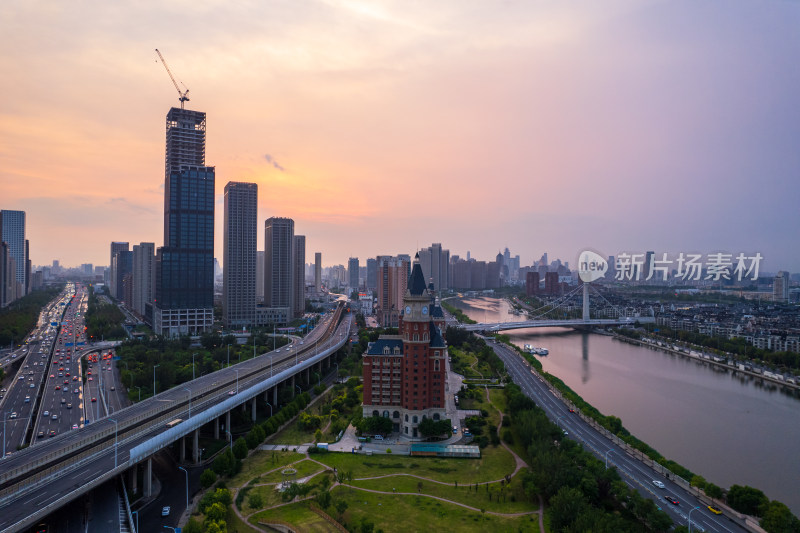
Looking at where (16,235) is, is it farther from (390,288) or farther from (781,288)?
(781,288)

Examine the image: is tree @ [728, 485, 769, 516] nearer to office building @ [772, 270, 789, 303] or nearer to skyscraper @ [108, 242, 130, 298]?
office building @ [772, 270, 789, 303]

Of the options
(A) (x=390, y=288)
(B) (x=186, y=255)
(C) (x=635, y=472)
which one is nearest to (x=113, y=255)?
(B) (x=186, y=255)

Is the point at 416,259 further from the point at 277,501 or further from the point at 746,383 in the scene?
the point at 746,383

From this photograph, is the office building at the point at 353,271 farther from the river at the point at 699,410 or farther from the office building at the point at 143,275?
the river at the point at 699,410

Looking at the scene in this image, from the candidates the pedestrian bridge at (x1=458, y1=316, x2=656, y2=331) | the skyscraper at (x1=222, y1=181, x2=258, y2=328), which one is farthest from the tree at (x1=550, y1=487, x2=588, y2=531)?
the skyscraper at (x1=222, y1=181, x2=258, y2=328)

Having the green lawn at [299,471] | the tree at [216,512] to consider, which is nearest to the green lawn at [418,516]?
the green lawn at [299,471]

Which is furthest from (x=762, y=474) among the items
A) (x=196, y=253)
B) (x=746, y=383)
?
(x=196, y=253)
